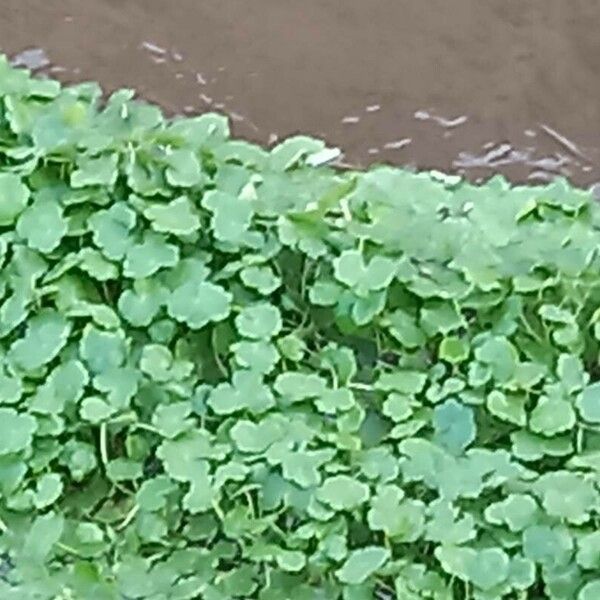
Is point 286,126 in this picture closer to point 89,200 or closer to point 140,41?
point 140,41

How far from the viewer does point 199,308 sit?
2250mm

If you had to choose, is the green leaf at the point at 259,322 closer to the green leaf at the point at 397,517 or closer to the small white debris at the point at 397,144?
the green leaf at the point at 397,517

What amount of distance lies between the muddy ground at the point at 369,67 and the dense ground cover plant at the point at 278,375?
29.3 inches

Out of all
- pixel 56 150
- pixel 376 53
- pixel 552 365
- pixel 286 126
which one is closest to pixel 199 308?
pixel 56 150

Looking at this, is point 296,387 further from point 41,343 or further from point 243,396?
point 41,343

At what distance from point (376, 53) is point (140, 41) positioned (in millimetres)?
512

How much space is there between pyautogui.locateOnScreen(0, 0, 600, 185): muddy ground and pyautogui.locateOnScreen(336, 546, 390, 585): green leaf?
1.16 m

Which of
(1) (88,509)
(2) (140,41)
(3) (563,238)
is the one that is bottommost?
(1) (88,509)

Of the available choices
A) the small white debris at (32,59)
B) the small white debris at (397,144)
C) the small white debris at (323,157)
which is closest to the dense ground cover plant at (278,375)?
the small white debris at (323,157)

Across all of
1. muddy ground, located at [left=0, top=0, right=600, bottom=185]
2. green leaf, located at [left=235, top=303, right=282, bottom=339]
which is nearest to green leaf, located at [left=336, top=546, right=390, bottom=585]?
green leaf, located at [left=235, top=303, right=282, bottom=339]

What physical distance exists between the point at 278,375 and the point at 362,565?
1.05 ft

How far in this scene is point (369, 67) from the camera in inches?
126

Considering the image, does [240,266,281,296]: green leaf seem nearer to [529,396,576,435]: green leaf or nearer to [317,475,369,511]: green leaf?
[317,475,369,511]: green leaf

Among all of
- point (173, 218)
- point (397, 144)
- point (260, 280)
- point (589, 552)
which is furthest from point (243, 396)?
point (397, 144)
